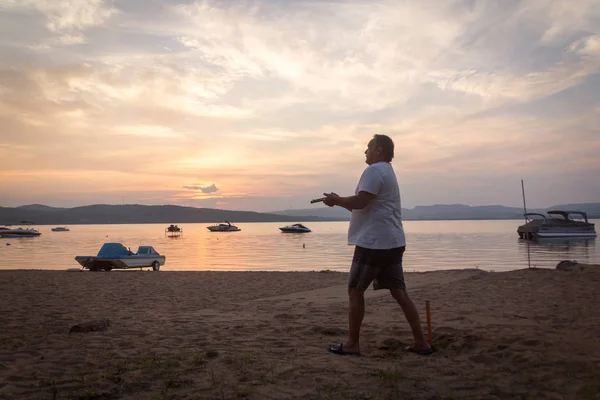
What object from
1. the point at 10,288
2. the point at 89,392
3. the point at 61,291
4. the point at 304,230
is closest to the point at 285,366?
the point at 89,392

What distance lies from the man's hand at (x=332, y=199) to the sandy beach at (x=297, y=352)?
150cm

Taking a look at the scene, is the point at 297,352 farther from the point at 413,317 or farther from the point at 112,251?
the point at 112,251

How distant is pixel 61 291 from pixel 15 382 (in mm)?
8867

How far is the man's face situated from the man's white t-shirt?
18 centimetres

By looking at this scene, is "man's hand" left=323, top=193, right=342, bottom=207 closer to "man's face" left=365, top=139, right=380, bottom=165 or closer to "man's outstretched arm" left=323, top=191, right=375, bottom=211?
"man's outstretched arm" left=323, top=191, right=375, bottom=211

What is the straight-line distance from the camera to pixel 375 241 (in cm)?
460

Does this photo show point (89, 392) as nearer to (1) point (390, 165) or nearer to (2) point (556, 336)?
(1) point (390, 165)

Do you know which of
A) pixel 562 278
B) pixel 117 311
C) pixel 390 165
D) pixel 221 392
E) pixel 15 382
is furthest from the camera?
pixel 562 278

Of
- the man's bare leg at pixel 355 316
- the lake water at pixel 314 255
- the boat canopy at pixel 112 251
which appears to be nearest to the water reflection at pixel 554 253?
the lake water at pixel 314 255

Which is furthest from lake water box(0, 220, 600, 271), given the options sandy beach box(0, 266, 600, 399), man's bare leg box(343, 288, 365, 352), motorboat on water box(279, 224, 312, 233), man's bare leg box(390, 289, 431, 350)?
Answer: motorboat on water box(279, 224, 312, 233)

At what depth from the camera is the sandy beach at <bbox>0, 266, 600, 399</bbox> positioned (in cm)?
365

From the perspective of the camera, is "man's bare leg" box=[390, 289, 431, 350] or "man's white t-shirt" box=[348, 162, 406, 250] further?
"man's bare leg" box=[390, 289, 431, 350]

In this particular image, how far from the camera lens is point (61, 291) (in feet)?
39.0

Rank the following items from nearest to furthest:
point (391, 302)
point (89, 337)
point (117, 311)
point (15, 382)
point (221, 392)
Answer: point (221, 392)
point (15, 382)
point (89, 337)
point (117, 311)
point (391, 302)
